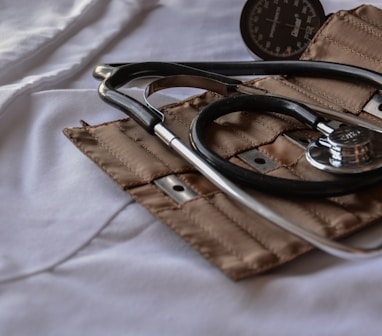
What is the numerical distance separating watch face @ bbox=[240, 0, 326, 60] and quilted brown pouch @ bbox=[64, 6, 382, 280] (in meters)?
0.05

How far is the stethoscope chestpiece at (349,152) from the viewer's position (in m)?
0.59

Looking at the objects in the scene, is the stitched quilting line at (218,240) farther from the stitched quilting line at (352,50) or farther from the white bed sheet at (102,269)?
the stitched quilting line at (352,50)

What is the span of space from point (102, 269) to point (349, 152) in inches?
8.0

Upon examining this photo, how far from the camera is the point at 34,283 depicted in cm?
53

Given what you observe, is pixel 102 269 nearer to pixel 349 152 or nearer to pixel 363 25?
pixel 349 152

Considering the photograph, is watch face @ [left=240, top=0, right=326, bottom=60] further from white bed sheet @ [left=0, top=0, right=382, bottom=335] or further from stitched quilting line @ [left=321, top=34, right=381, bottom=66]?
white bed sheet @ [left=0, top=0, right=382, bottom=335]

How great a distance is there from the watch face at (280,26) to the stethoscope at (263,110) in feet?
0.33

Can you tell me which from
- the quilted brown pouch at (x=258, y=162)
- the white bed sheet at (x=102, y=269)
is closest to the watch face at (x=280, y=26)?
the quilted brown pouch at (x=258, y=162)

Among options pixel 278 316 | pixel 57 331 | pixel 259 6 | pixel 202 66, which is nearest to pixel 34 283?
pixel 57 331

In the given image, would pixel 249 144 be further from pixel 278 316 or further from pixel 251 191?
pixel 278 316

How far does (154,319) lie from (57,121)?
0.29 metres

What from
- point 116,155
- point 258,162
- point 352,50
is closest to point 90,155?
point 116,155

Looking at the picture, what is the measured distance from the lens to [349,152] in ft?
1.95

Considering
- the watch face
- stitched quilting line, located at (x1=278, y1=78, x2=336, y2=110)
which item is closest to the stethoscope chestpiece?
stitched quilting line, located at (x1=278, y1=78, x2=336, y2=110)
